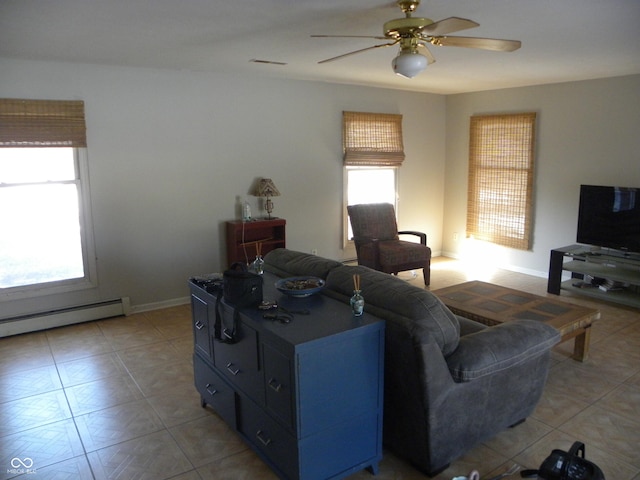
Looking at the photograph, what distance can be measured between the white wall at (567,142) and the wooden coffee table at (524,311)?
2268 mm

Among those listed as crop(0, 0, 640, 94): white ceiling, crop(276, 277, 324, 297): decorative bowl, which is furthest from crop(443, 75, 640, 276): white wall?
crop(276, 277, 324, 297): decorative bowl

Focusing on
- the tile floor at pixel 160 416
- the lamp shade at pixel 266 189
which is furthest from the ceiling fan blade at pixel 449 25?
the lamp shade at pixel 266 189

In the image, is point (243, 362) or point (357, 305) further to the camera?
point (243, 362)

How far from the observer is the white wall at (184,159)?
14.4 ft

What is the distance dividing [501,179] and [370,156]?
172 cm

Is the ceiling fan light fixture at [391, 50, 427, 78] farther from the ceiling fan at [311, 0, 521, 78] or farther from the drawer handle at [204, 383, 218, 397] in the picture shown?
the drawer handle at [204, 383, 218, 397]

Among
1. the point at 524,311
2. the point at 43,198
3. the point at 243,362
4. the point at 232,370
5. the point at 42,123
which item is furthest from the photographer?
the point at 43,198

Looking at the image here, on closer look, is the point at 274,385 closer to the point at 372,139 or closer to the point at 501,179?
the point at 372,139

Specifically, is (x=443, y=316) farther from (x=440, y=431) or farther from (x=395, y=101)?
(x=395, y=101)

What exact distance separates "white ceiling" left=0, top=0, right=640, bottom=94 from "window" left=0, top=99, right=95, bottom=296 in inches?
20.9

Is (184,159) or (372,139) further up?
(372,139)

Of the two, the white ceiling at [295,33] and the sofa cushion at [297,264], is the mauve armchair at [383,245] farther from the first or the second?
the sofa cushion at [297,264]

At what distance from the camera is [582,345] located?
3.55 metres

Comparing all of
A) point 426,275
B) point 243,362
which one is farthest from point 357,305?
point 426,275
